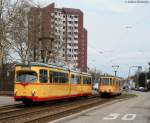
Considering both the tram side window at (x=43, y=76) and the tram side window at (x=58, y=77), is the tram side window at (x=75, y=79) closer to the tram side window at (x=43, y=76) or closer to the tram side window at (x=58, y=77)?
the tram side window at (x=58, y=77)

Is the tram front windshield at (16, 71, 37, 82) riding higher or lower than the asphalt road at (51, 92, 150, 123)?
higher

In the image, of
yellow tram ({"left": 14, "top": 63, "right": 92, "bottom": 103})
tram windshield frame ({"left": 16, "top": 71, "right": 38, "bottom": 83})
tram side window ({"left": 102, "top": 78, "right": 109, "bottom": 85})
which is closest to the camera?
yellow tram ({"left": 14, "top": 63, "right": 92, "bottom": 103})

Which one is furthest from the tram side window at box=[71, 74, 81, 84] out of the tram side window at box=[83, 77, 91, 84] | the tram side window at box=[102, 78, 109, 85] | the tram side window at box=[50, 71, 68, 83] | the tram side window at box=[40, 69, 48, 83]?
the tram side window at box=[102, 78, 109, 85]

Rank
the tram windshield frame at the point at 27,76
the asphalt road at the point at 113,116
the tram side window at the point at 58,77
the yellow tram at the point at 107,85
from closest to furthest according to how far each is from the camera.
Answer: the asphalt road at the point at 113,116
the tram windshield frame at the point at 27,76
the tram side window at the point at 58,77
the yellow tram at the point at 107,85

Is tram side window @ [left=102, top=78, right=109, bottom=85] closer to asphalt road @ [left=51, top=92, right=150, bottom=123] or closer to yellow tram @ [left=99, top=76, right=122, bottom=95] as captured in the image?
yellow tram @ [left=99, top=76, right=122, bottom=95]

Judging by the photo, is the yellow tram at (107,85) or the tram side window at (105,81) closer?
the yellow tram at (107,85)

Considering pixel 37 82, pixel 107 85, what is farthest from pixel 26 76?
pixel 107 85

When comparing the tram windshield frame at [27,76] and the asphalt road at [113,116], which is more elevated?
the tram windshield frame at [27,76]

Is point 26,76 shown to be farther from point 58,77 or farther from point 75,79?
point 75,79

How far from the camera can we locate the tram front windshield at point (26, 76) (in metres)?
34.3

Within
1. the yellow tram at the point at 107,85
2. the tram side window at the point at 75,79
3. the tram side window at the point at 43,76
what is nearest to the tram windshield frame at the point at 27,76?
the tram side window at the point at 43,76

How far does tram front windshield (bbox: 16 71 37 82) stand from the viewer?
34.3 meters

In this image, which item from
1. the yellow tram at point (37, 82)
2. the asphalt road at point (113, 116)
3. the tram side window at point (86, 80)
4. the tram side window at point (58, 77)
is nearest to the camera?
the asphalt road at point (113, 116)

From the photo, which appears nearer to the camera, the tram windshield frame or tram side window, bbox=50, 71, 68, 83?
the tram windshield frame
